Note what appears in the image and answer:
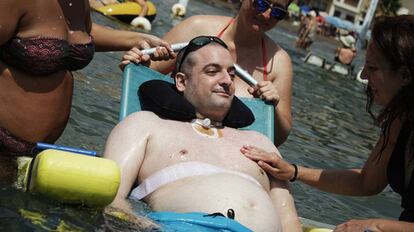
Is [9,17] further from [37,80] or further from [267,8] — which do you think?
[267,8]

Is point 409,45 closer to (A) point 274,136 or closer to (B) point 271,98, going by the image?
(B) point 271,98

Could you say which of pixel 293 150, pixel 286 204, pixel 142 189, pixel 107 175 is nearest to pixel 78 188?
pixel 107 175

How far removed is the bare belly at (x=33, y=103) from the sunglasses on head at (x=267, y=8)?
4.93 ft

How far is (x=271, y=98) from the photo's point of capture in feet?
16.3

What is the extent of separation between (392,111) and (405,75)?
19cm

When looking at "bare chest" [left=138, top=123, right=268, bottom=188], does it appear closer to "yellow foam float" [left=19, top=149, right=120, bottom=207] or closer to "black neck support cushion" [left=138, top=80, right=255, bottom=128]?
"black neck support cushion" [left=138, top=80, right=255, bottom=128]

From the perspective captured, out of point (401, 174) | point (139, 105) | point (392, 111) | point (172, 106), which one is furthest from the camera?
point (139, 105)

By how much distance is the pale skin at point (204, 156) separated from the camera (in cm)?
389

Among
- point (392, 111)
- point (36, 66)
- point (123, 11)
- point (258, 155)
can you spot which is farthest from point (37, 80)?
point (123, 11)

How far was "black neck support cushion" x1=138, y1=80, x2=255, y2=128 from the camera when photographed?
4.41 m

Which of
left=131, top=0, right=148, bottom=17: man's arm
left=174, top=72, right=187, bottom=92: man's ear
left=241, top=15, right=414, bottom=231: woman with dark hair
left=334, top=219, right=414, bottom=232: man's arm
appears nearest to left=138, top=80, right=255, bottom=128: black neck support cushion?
left=174, top=72, right=187, bottom=92: man's ear

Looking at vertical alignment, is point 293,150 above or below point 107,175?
below

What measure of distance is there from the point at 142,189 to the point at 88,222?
0.67 m

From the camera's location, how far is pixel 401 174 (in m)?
3.77
